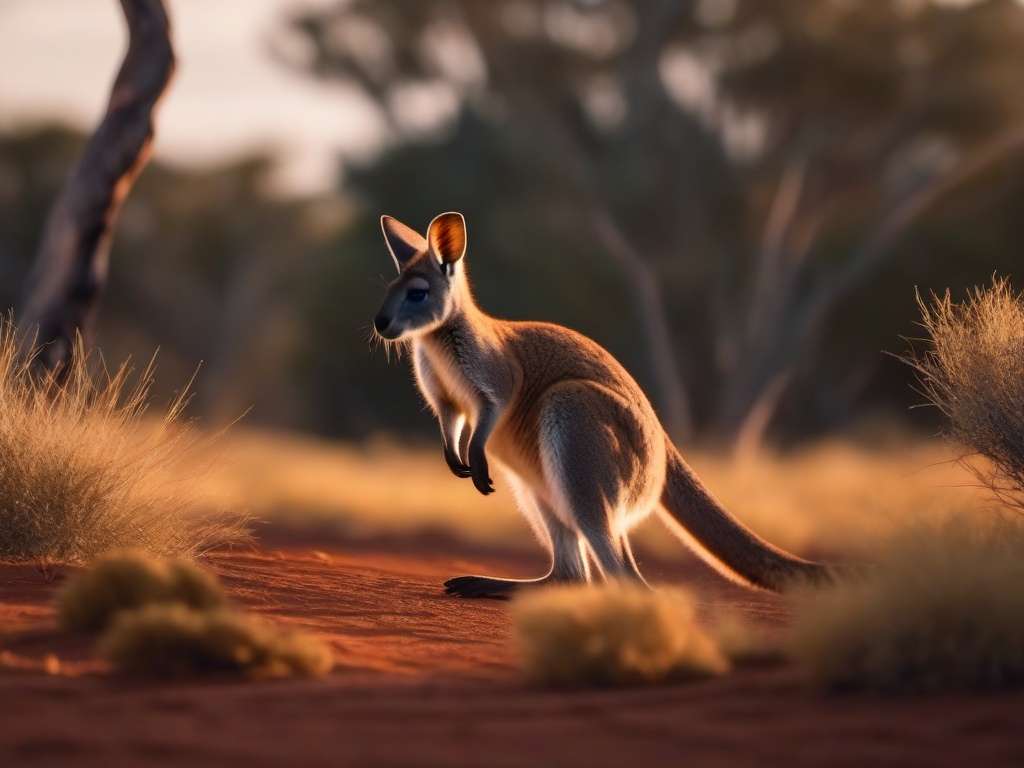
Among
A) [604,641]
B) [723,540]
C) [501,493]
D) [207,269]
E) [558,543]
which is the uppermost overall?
[207,269]

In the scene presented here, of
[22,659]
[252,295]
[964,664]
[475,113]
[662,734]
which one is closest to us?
[662,734]

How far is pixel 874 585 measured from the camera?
16.9 ft

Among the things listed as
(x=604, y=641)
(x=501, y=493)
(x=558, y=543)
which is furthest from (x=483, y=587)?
(x=501, y=493)

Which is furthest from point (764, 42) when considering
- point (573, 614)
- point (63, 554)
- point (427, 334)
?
point (573, 614)

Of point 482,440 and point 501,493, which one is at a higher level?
point 501,493

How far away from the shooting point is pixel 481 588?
7625 mm

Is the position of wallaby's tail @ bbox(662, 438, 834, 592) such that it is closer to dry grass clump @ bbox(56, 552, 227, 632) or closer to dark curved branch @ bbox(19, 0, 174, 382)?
dry grass clump @ bbox(56, 552, 227, 632)

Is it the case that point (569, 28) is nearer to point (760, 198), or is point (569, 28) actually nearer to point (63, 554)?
point (760, 198)

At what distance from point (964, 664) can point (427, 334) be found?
3.60 metres

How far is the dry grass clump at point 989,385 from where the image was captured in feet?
24.0

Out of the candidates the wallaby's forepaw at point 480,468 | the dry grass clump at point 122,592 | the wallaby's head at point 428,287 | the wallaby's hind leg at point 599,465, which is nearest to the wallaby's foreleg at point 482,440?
the wallaby's forepaw at point 480,468

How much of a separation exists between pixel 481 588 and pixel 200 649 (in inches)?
113

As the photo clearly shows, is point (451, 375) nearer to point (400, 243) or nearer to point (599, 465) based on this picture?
point (400, 243)

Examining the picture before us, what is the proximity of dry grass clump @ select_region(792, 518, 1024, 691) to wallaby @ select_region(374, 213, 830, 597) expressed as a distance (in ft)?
5.48
